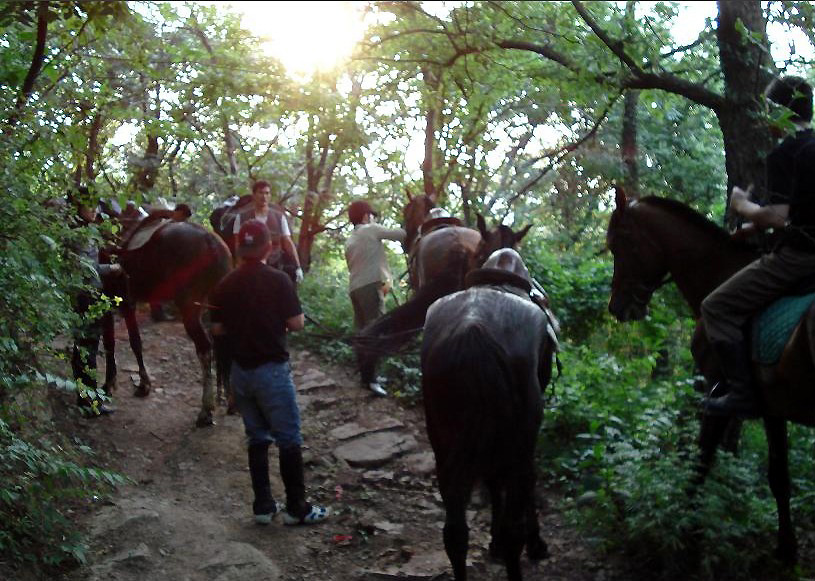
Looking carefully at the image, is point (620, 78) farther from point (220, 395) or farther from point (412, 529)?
point (220, 395)

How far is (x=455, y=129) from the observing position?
11.7 meters

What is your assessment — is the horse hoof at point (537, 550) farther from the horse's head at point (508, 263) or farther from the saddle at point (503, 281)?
the horse's head at point (508, 263)

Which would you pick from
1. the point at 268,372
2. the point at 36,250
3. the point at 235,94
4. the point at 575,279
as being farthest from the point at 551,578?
the point at 235,94

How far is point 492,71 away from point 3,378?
5621 millimetres

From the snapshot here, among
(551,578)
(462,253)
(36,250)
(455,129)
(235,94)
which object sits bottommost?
(551,578)

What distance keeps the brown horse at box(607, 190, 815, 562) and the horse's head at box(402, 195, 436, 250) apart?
4262 millimetres

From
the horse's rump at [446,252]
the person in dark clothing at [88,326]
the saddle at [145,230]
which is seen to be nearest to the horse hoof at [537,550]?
the horse's rump at [446,252]

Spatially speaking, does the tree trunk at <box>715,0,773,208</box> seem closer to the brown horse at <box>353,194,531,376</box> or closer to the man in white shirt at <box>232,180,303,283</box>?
the brown horse at <box>353,194,531,376</box>

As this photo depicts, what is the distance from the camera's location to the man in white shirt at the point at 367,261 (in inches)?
404

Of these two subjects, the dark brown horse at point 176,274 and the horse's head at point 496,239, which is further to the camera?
the dark brown horse at point 176,274

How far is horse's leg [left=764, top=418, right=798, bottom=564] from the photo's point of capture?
5.22m

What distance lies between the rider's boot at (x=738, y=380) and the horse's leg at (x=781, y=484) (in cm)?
43

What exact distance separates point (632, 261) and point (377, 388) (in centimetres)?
464

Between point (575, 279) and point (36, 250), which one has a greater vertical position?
point (36, 250)
